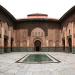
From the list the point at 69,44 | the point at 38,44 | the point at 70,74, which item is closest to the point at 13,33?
the point at 38,44

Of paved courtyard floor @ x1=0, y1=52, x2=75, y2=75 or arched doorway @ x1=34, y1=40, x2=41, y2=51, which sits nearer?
paved courtyard floor @ x1=0, y1=52, x2=75, y2=75

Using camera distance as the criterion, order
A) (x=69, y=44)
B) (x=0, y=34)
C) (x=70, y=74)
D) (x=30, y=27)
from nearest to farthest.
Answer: (x=70, y=74) < (x=0, y=34) < (x=69, y=44) < (x=30, y=27)

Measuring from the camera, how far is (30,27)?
3319 cm

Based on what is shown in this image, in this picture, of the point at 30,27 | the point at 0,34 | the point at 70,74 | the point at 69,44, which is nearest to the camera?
the point at 70,74

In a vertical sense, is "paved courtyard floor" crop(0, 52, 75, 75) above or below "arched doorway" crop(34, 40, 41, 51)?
below

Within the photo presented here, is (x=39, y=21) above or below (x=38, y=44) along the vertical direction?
above

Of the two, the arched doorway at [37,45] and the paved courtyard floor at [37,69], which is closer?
the paved courtyard floor at [37,69]

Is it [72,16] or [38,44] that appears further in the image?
[38,44]

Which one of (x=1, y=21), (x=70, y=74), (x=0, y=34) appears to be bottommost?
(x=70, y=74)

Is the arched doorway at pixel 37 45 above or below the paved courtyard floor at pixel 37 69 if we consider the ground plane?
above

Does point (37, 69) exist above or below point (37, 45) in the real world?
below

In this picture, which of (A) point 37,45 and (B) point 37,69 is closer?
(B) point 37,69

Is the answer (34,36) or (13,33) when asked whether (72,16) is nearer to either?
(34,36)

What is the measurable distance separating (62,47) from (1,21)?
514 inches
